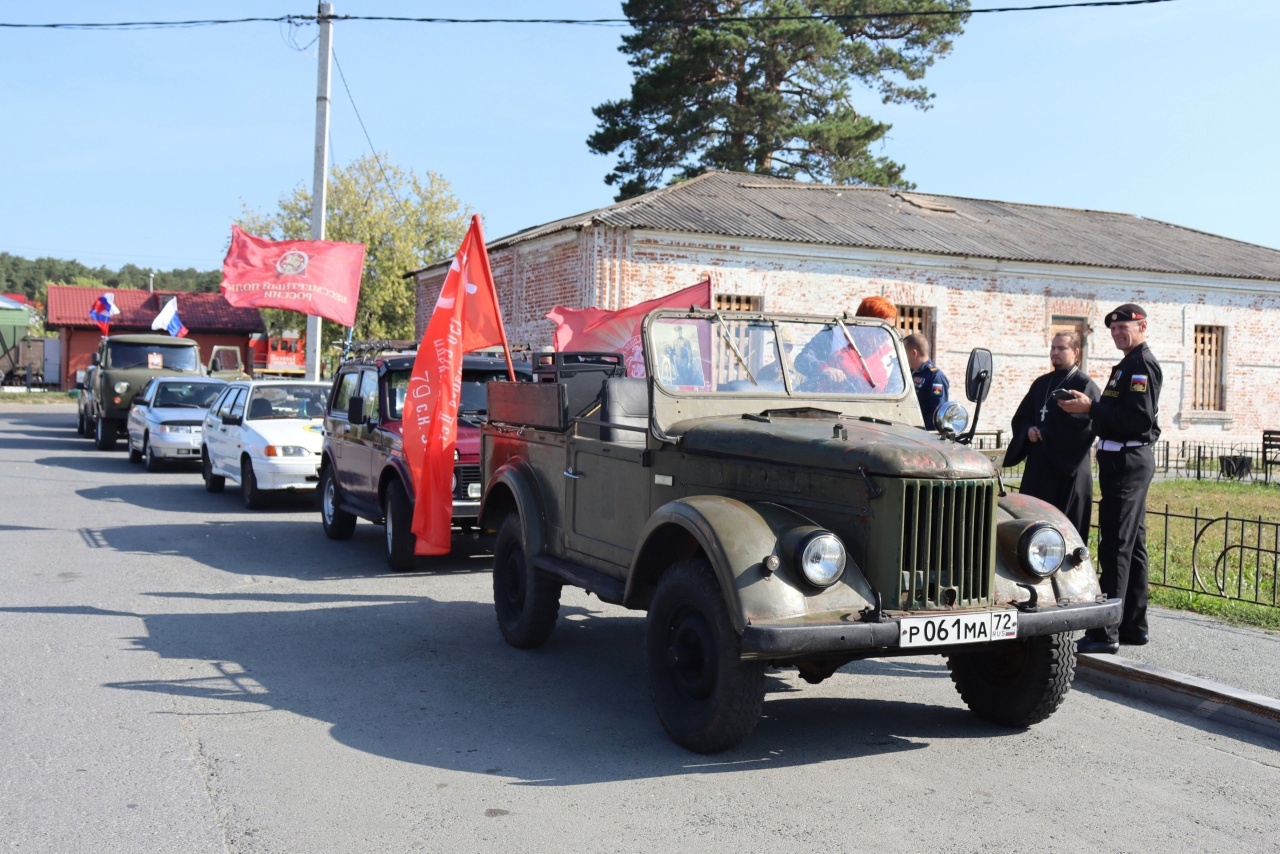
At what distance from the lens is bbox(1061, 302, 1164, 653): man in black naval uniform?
269 inches

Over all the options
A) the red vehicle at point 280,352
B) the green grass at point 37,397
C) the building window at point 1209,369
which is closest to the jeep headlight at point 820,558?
the building window at point 1209,369

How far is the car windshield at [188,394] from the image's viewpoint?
1981 centimetres

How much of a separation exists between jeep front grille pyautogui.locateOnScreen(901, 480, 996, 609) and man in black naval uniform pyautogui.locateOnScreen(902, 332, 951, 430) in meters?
2.49

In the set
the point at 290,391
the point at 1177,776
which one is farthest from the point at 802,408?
the point at 290,391

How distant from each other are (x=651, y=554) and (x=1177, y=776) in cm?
252

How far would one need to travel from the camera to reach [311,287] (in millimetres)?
17766

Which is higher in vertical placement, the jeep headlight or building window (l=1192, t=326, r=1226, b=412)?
building window (l=1192, t=326, r=1226, b=412)

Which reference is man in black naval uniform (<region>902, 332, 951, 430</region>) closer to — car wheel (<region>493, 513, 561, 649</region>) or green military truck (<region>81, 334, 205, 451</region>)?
car wheel (<region>493, 513, 561, 649</region>)

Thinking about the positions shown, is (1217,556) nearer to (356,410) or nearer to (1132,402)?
(1132,402)

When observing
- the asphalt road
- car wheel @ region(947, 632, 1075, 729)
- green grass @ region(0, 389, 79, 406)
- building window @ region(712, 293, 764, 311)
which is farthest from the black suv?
green grass @ region(0, 389, 79, 406)

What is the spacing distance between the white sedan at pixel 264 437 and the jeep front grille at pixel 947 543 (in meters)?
10.2

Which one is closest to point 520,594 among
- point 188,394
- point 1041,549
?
point 1041,549

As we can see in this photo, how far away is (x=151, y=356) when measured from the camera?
25.4 metres

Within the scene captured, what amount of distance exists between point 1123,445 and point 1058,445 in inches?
15.1
